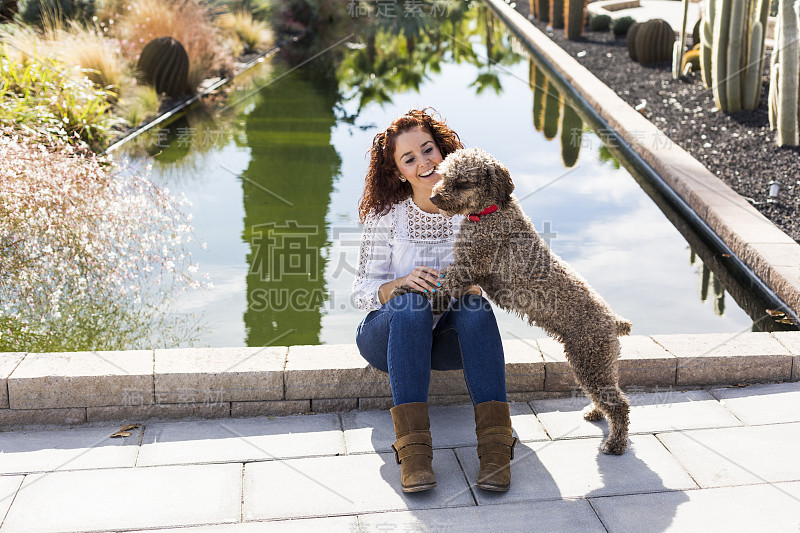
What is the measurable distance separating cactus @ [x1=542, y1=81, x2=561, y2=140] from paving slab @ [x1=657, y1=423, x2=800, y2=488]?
19.3 ft

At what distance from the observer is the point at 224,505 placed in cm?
264

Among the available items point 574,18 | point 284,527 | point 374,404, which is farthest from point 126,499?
point 574,18

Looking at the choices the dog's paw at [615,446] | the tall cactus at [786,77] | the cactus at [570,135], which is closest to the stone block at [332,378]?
the dog's paw at [615,446]

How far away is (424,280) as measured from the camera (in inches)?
118

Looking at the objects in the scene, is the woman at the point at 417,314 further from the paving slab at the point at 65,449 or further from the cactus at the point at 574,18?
the cactus at the point at 574,18

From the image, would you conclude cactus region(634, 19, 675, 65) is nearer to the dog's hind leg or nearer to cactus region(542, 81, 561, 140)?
cactus region(542, 81, 561, 140)

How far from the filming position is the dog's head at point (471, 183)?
2779mm

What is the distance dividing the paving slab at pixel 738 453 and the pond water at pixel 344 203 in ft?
4.32

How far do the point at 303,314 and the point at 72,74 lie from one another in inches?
216

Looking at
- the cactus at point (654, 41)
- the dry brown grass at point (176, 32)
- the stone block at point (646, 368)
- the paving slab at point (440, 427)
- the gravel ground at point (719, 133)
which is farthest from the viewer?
the cactus at point (654, 41)

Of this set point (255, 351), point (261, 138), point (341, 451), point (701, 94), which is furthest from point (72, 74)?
point (701, 94)

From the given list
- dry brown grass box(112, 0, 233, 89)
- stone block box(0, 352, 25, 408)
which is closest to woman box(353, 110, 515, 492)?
stone block box(0, 352, 25, 408)

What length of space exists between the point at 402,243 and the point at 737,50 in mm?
6285

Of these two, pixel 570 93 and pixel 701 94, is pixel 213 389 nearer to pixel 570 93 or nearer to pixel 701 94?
pixel 701 94
